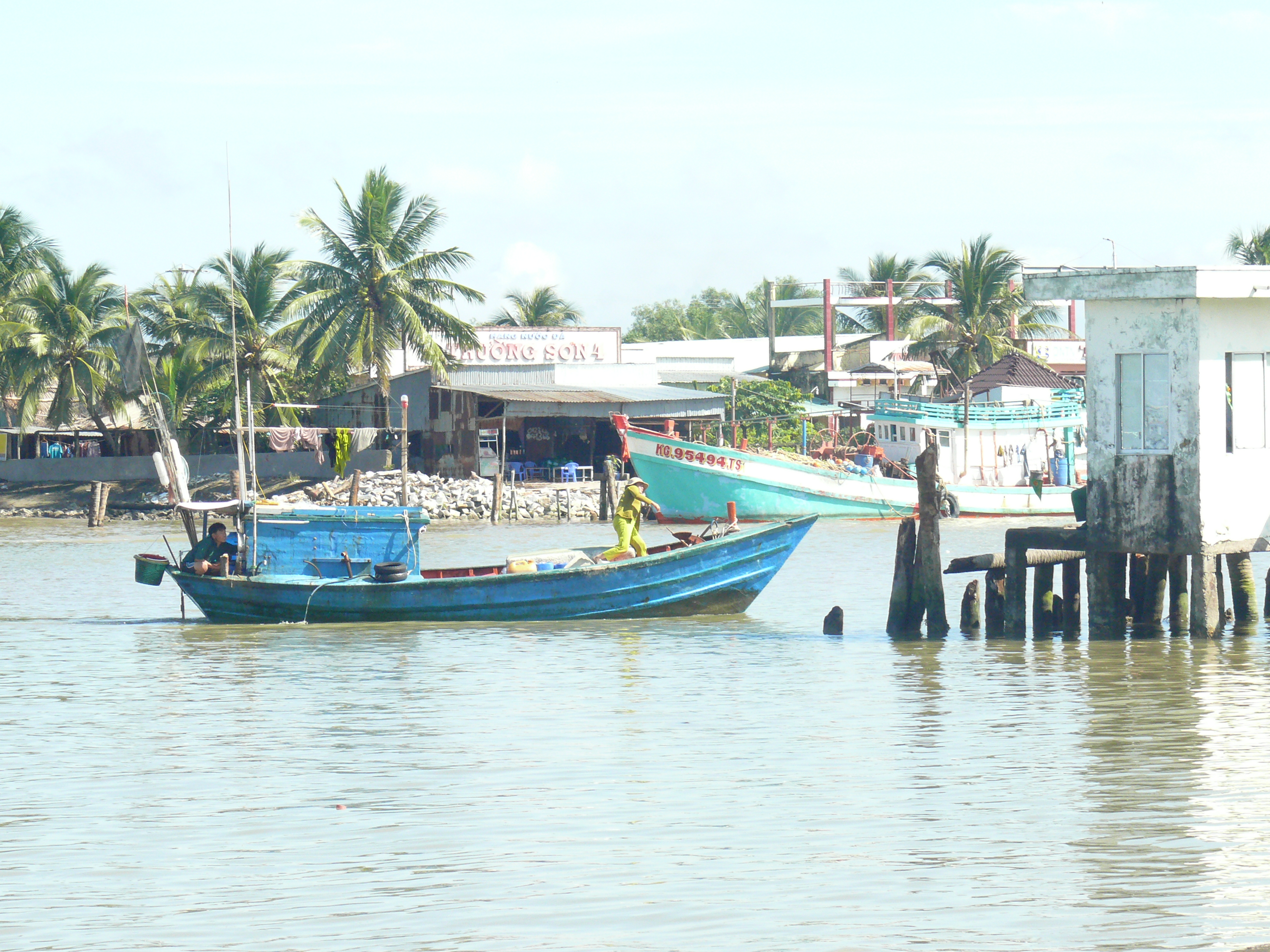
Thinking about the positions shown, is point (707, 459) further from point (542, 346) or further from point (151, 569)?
point (151, 569)

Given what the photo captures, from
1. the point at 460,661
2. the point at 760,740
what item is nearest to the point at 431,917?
the point at 760,740

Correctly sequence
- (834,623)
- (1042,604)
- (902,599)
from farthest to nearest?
(834,623), (902,599), (1042,604)

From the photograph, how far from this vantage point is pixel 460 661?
56.4ft

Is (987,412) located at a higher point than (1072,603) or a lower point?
higher

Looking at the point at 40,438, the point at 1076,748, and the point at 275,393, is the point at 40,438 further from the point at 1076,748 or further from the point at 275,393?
the point at 1076,748

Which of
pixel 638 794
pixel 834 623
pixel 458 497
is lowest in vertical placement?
pixel 638 794

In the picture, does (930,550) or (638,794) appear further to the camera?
(930,550)

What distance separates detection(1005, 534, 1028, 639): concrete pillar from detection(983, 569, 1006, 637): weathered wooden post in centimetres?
13

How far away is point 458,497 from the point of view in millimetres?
44844

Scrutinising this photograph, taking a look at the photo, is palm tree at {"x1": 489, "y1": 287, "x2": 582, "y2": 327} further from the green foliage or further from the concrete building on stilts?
the concrete building on stilts

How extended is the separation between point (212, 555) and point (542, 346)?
30.1 m

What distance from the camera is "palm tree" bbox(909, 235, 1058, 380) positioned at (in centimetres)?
5734

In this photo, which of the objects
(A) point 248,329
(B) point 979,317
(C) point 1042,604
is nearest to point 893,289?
(B) point 979,317

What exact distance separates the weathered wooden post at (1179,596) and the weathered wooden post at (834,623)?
3769 mm
